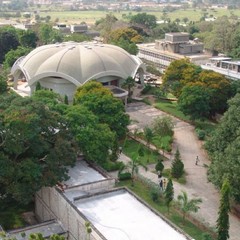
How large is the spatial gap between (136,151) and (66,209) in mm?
15678

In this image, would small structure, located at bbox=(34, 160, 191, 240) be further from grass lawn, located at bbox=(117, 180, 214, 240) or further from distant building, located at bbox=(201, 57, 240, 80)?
distant building, located at bbox=(201, 57, 240, 80)

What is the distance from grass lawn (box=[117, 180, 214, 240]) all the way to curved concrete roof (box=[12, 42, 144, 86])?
22.1 meters

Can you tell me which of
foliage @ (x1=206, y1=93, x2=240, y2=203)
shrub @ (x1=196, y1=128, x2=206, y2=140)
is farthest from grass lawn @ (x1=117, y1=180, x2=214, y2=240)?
shrub @ (x1=196, y1=128, x2=206, y2=140)

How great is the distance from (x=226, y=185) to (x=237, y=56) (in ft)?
150

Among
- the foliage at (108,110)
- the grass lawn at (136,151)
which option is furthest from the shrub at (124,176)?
the foliage at (108,110)

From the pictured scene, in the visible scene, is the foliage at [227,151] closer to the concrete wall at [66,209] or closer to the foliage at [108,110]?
→ the concrete wall at [66,209]

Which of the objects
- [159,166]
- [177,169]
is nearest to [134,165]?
[159,166]

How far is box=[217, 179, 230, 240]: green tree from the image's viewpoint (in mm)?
24391

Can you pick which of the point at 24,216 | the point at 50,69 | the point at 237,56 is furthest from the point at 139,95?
the point at 24,216

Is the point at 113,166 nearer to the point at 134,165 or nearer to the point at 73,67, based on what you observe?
the point at 134,165

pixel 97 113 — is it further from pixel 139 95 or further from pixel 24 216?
pixel 139 95

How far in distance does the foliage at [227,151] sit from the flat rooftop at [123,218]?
234 inches

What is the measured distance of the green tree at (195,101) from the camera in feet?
148

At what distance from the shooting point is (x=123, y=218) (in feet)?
78.5
